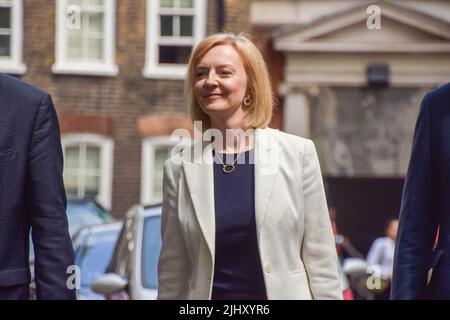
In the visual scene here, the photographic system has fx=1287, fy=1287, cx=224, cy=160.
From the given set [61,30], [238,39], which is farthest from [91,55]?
[238,39]

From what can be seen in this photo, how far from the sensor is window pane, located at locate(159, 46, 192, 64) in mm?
22516

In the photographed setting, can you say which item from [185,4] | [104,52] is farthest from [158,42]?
[104,52]

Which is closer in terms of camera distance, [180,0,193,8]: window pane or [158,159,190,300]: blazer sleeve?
[158,159,190,300]: blazer sleeve

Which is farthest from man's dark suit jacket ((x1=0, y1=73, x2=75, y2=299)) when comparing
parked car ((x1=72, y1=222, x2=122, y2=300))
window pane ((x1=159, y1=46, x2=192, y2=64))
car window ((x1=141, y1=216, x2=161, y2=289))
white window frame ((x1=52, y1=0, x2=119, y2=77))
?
window pane ((x1=159, y1=46, x2=192, y2=64))

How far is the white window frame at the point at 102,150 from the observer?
870 inches

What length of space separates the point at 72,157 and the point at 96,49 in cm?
193

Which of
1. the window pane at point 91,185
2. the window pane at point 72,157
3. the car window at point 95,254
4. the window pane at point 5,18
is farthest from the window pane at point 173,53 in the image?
the car window at point 95,254

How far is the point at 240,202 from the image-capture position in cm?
409

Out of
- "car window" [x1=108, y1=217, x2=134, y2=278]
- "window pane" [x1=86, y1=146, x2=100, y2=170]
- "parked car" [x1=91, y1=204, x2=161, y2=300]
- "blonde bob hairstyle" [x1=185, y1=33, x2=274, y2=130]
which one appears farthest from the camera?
"window pane" [x1=86, y1=146, x2=100, y2=170]

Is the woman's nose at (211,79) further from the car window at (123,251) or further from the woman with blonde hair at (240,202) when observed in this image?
the car window at (123,251)

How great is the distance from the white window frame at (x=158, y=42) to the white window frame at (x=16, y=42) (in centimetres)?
217

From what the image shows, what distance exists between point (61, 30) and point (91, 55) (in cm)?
67

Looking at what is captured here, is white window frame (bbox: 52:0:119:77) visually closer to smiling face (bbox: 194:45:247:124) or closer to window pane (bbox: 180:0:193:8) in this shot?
window pane (bbox: 180:0:193:8)

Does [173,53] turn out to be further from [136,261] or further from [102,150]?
[136,261]
